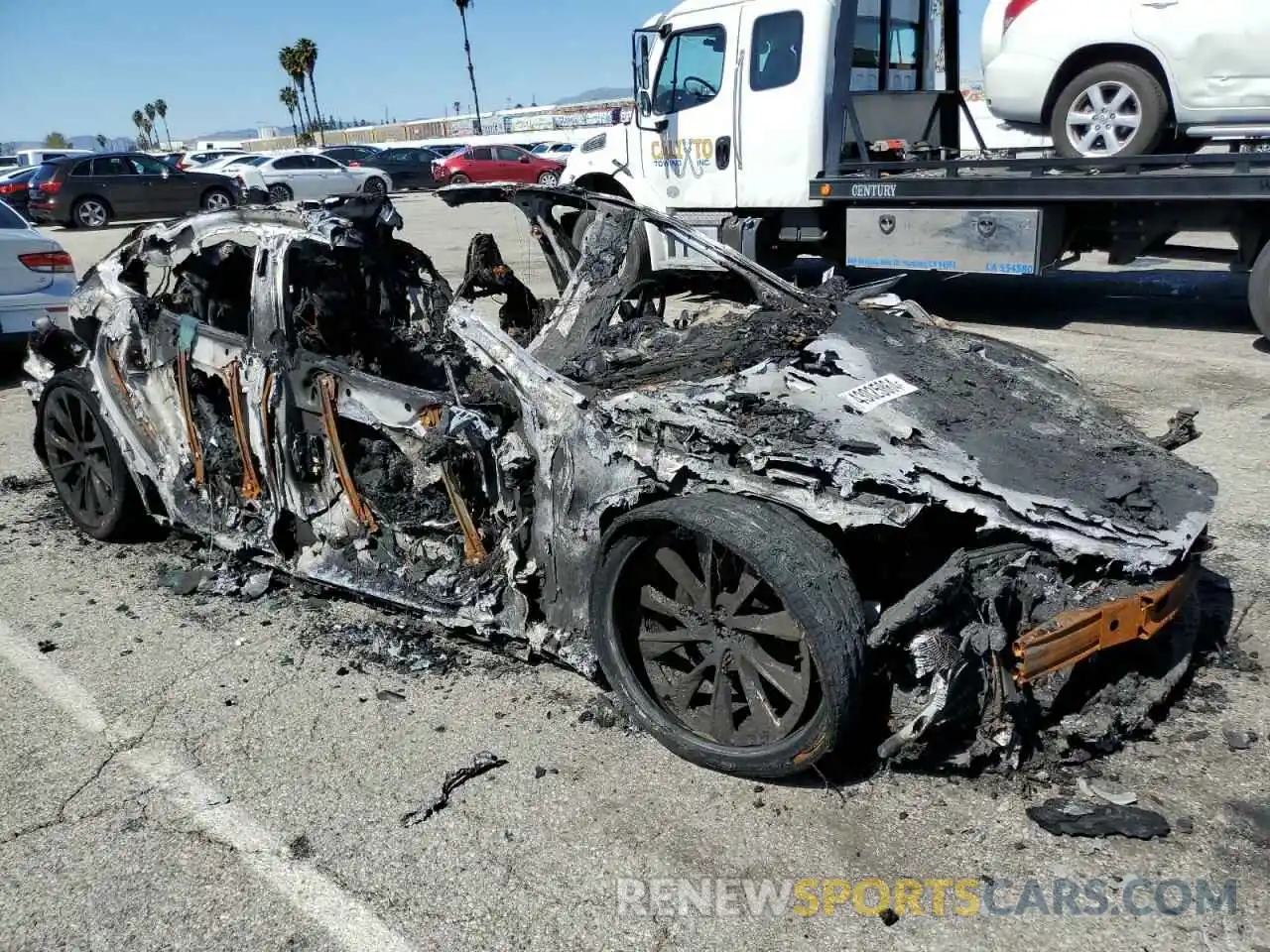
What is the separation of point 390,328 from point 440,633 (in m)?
1.69

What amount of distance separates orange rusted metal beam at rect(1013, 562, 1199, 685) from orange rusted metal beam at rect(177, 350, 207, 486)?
351 centimetres

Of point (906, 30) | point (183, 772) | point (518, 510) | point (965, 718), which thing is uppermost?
point (906, 30)

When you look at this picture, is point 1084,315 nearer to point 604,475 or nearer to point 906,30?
point 906,30

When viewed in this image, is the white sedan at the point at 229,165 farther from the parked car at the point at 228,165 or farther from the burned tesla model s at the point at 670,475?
the burned tesla model s at the point at 670,475

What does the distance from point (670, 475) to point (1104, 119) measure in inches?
297

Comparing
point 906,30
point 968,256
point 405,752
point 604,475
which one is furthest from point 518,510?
point 906,30

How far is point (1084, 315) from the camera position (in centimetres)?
946

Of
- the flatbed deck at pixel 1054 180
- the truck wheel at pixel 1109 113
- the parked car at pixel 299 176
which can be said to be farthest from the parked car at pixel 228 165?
the truck wheel at pixel 1109 113

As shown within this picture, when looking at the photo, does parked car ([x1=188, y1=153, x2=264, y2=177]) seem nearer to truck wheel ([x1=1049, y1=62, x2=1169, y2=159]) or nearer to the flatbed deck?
the flatbed deck

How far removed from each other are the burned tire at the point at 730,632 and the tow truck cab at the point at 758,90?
278 inches

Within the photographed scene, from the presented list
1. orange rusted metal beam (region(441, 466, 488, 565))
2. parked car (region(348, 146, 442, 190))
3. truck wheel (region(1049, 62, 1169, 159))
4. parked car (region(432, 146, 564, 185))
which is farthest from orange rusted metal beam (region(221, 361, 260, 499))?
parked car (region(348, 146, 442, 190))

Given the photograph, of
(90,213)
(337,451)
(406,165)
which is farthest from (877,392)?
(406,165)

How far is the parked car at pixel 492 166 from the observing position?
97.2 feet

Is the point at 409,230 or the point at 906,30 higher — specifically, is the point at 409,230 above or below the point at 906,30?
below
